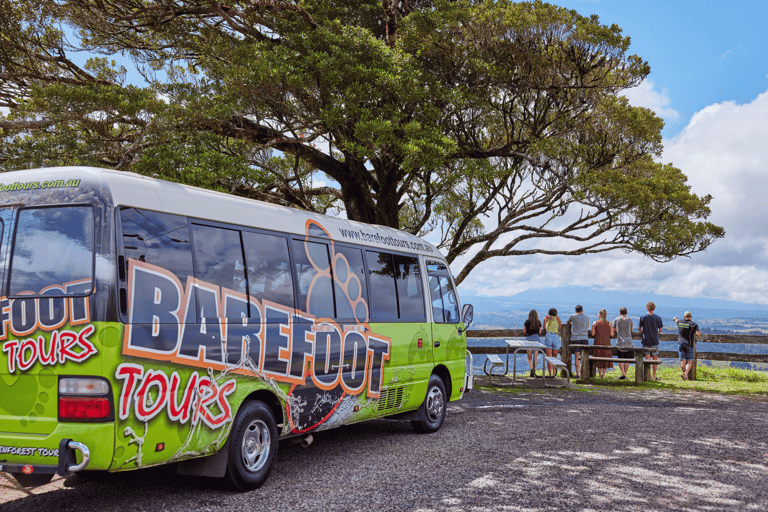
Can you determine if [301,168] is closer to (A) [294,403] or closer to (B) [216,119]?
(B) [216,119]

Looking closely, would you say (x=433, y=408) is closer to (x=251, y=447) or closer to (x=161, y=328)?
(x=251, y=447)

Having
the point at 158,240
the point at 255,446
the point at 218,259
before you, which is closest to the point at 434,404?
the point at 255,446

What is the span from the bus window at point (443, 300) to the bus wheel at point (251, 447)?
3.80 m

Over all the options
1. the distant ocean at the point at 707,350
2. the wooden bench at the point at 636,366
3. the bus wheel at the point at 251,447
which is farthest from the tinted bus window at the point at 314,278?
the wooden bench at the point at 636,366

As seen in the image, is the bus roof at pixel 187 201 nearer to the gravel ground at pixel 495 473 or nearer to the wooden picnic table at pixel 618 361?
the gravel ground at pixel 495 473

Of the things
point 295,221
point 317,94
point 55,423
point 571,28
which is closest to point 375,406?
point 295,221

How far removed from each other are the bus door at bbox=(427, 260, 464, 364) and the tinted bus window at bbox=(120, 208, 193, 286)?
467 centimetres

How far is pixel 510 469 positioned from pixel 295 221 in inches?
139

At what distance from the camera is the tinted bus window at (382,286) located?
821 centimetres

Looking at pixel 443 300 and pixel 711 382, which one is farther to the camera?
pixel 711 382

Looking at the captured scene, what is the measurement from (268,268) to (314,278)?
0.76 meters

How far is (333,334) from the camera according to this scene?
725 cm

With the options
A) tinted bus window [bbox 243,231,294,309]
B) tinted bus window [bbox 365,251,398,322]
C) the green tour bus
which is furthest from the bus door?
tinted bus window [bbox 243,231,294,309]

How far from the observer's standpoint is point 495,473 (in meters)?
6.70
